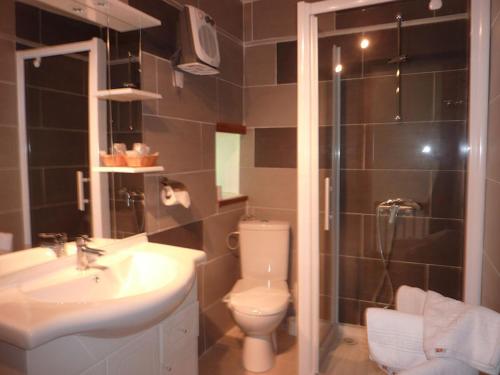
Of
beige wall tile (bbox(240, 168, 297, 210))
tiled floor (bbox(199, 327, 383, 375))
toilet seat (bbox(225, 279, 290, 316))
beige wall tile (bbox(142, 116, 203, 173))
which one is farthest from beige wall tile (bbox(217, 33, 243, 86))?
tiled floor (bbox(199, 327, 383, 375))

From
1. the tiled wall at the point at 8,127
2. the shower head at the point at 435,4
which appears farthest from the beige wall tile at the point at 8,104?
the shower head at the point at 435,4

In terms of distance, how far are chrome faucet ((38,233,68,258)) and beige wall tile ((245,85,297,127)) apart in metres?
1.80

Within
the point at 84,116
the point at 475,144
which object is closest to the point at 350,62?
the point at 475,144

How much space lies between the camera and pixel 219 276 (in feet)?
8.99

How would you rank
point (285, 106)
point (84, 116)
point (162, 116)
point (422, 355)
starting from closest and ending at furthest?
point (422, 355) < point (84, 116) < point (162, 116) < point (285, 106)

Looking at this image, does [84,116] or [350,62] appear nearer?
[84,116]

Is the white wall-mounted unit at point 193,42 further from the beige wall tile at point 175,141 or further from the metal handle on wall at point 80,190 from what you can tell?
the metal handle on wall at point 80,190

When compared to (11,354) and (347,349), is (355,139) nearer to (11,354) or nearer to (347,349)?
(347,349)

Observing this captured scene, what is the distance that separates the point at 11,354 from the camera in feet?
3.44

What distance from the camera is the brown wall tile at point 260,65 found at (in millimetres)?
2896

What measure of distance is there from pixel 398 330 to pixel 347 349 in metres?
1.48

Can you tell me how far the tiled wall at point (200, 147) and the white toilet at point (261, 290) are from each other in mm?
181

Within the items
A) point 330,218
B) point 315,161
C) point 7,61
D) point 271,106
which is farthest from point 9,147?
point 271,106

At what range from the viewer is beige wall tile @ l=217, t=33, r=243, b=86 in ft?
8.85
